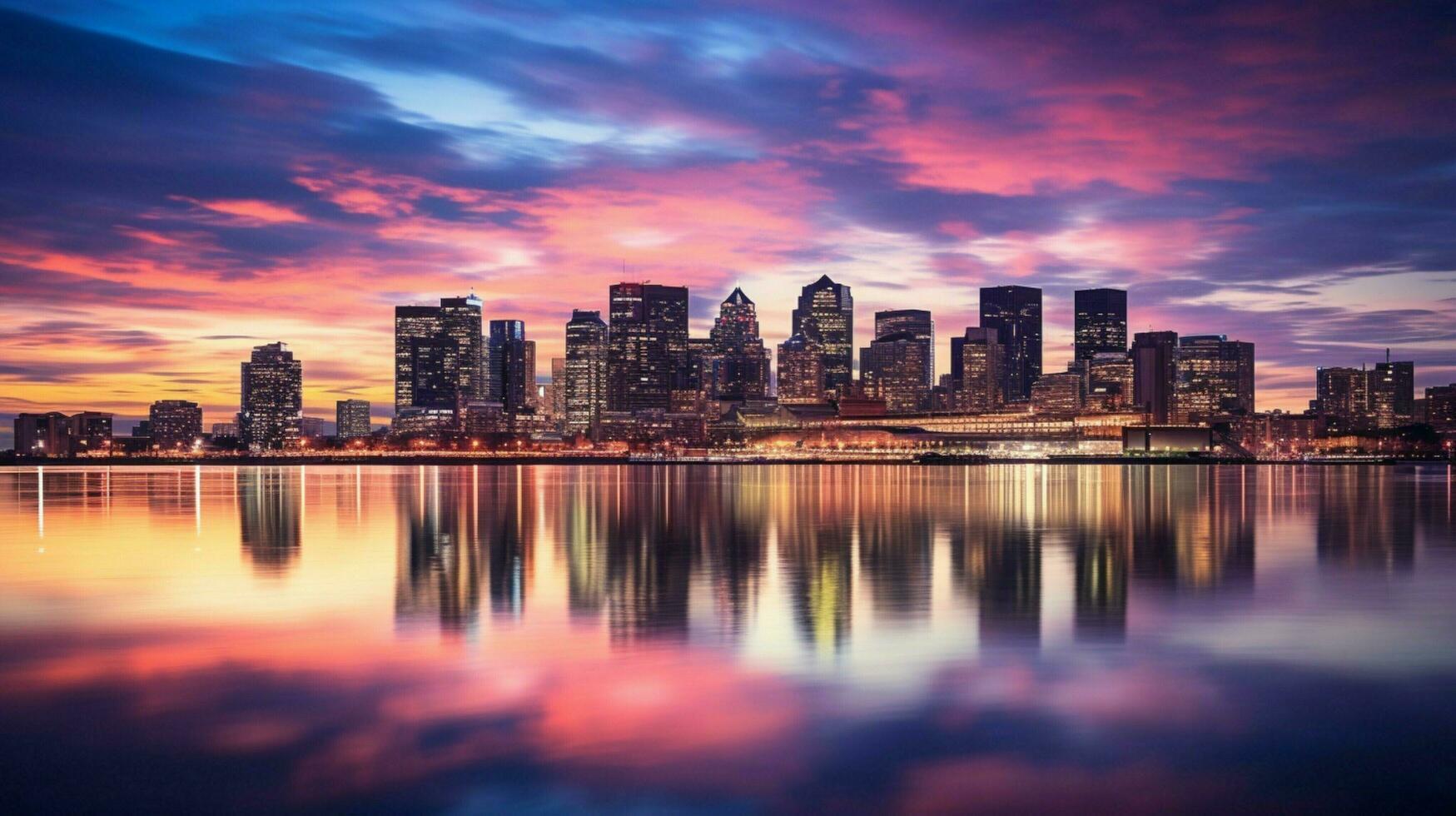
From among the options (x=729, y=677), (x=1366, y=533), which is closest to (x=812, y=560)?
(x=729, y=677)

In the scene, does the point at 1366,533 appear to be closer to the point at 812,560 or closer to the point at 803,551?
the point at 803,551

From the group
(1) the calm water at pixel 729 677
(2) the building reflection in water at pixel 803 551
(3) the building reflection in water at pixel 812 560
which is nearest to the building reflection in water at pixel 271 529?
(2) the building reflection in water at pixel 803 551

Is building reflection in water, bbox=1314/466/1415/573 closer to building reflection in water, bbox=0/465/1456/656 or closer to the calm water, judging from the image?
building reflection in water, bbox=0/465/1456/656

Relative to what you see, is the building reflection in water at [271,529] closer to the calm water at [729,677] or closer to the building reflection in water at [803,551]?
the building reflection in water at [803,551]

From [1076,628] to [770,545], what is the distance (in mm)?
18735

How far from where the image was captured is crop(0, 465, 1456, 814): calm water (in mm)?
12805

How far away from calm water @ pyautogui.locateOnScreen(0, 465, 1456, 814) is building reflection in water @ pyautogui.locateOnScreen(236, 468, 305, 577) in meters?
0.47

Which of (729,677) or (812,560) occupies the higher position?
(729,677)

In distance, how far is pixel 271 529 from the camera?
52.3 m

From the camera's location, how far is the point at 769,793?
12367 millimetres

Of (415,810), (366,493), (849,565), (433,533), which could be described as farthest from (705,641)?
(366,493)

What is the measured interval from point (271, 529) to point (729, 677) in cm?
4004

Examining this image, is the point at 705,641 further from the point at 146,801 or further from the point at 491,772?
the point at 146,801

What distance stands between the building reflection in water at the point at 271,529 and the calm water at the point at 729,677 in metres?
0.47
